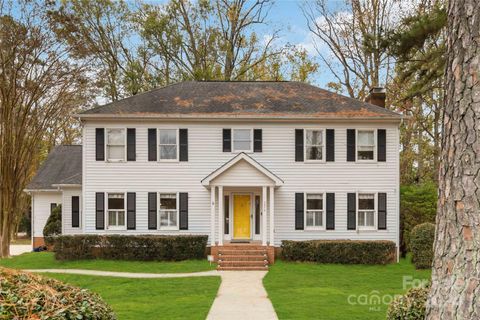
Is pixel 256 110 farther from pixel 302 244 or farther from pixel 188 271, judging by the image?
pixel 188 271

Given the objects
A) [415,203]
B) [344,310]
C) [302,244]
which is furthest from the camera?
[415,203]

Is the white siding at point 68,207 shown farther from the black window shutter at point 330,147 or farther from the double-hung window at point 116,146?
the black window shutter at point 330,147

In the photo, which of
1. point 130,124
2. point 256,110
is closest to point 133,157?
point 130,124

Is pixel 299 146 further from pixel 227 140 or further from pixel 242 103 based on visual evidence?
pixel 242 103

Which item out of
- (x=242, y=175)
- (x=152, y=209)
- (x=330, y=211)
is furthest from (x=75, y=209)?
(x=330, y=211)

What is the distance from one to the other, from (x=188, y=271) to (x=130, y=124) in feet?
23.0

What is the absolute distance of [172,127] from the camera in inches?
718

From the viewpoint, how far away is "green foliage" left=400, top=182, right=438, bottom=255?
61.7 feet

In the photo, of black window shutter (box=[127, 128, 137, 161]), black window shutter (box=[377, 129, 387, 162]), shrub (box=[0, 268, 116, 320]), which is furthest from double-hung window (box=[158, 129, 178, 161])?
shrub (box=[0, 268, 116, 320])

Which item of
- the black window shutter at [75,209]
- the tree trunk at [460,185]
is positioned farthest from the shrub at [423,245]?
the black window shutter at [75,209]

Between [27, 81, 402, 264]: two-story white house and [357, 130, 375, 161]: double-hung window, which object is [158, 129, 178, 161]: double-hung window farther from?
[357, 130, 375, 161]: double-hung window

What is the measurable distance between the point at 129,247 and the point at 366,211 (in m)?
10.1

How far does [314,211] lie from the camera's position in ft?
59.7

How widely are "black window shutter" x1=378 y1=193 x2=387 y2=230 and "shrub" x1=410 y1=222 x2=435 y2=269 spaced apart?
2599mm
